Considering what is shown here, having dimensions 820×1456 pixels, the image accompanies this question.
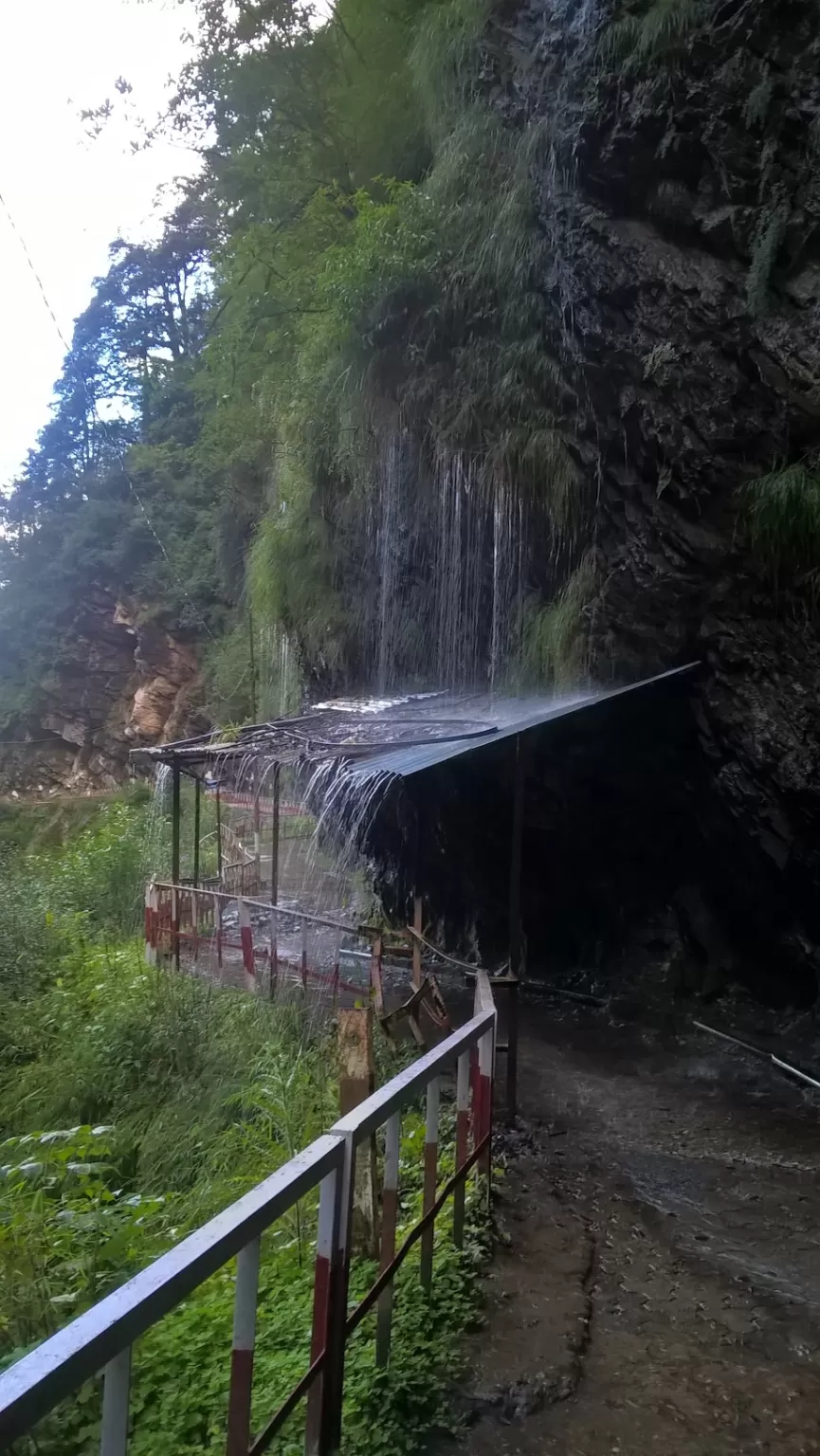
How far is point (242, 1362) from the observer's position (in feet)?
6.04

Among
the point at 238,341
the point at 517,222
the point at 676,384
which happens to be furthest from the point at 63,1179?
the point at 238,341

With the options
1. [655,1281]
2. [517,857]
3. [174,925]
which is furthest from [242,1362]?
[174,925]

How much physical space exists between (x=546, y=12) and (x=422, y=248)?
2.34 m

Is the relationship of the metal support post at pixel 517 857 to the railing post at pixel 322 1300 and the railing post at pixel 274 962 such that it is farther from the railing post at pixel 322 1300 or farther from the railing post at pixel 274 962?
the railing post at pixel 322 1300

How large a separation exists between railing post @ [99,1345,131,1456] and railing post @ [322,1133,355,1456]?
0.84 meters

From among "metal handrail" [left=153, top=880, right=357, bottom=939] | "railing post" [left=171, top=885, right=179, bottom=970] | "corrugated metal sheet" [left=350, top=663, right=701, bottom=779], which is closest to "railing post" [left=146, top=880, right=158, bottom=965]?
"metal handrail" [left=153, top=880, right=357, bottom=939]

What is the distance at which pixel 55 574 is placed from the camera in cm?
2945

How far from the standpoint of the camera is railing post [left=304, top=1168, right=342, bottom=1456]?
2232 mm

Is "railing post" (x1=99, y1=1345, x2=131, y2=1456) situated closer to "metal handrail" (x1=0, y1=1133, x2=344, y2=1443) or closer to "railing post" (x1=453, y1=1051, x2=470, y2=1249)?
"metal handrail" (x1=0, y1=1133, x2=344, y2=1443)

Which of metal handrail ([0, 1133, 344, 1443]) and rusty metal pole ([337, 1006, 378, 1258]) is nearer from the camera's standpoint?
metal handrail ([0, 1133, 344, 1443])

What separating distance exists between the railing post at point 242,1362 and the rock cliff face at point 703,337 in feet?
20.4

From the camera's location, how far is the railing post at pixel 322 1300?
2232 millimetres

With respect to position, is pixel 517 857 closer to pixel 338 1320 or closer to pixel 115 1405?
pixel 338 1320

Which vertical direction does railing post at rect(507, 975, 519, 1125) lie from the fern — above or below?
below
